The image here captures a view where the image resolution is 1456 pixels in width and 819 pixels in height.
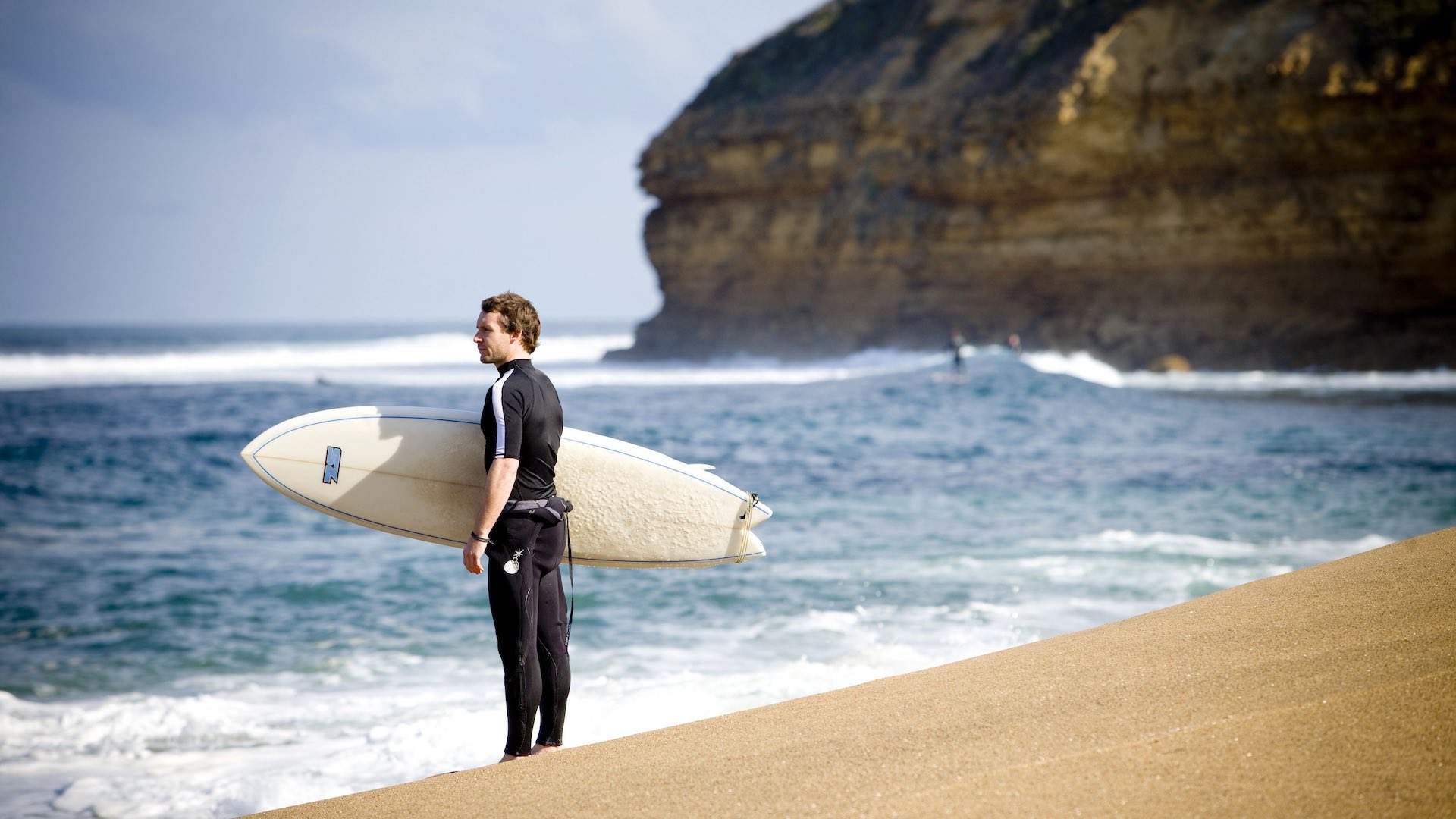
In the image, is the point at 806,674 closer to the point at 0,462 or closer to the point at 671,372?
the point at 0,462

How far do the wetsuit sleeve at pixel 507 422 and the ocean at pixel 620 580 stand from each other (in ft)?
5.57

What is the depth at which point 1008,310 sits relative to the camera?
3400cm

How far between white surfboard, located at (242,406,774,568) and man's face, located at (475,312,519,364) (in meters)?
0.68

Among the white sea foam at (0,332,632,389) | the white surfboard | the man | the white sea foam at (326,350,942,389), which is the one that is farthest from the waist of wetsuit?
the white sea foam at (0,332,632,389)

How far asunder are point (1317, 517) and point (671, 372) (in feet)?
100

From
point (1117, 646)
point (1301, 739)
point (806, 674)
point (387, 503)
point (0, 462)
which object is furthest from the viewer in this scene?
point (0, 462)

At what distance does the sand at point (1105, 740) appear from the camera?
2555 mm

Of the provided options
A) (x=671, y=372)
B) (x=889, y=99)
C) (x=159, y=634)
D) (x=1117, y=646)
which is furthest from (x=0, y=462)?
(x=889, y=99)

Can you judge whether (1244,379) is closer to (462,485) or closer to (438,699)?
(438,699)

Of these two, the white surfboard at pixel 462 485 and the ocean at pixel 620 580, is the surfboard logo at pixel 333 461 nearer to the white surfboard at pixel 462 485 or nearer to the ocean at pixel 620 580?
the white surfboard at pixel 462 485

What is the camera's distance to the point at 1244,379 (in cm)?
2822

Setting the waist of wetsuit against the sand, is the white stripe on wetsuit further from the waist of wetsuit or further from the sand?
the sand

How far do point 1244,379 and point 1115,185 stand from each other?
7130 millimetres

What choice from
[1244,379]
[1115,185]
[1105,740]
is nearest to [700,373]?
[1115,185]
